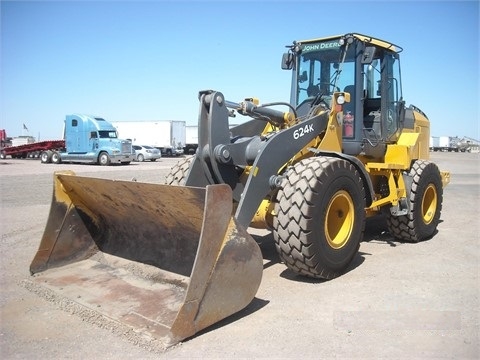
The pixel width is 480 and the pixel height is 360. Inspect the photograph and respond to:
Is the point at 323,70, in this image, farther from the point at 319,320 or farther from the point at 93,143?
the point at 93,143

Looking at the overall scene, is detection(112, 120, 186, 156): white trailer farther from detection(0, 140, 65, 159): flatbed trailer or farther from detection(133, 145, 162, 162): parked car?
detection(0, 140, 65, 159): flatbed trailer

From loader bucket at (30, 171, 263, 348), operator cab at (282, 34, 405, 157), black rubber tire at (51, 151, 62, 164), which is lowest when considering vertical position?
loader bucket at (30, 171, 263, 348)

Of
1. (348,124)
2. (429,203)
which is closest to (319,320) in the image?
(348,124)

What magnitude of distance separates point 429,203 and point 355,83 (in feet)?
8.69

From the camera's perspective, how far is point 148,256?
4711 millimetres

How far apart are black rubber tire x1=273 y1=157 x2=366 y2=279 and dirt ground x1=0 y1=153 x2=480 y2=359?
25 cm

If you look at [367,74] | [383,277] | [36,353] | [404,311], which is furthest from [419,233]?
[36,353]

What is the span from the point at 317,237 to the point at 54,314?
252 centimetres

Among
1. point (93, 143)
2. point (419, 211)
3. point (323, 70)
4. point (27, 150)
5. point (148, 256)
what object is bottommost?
point (148, 256)

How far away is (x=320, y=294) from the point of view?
13.9ft

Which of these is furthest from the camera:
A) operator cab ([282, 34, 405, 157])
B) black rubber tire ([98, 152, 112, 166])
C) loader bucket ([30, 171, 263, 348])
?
black rubber tire ([98, 152, 112, 166])

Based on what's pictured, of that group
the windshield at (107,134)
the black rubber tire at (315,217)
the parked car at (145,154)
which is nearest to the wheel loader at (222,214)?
the black rubber tire at (315,217)

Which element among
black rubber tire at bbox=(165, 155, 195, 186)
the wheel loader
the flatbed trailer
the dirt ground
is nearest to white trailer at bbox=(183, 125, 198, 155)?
the flatbed trailer

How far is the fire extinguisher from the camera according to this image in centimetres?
604
